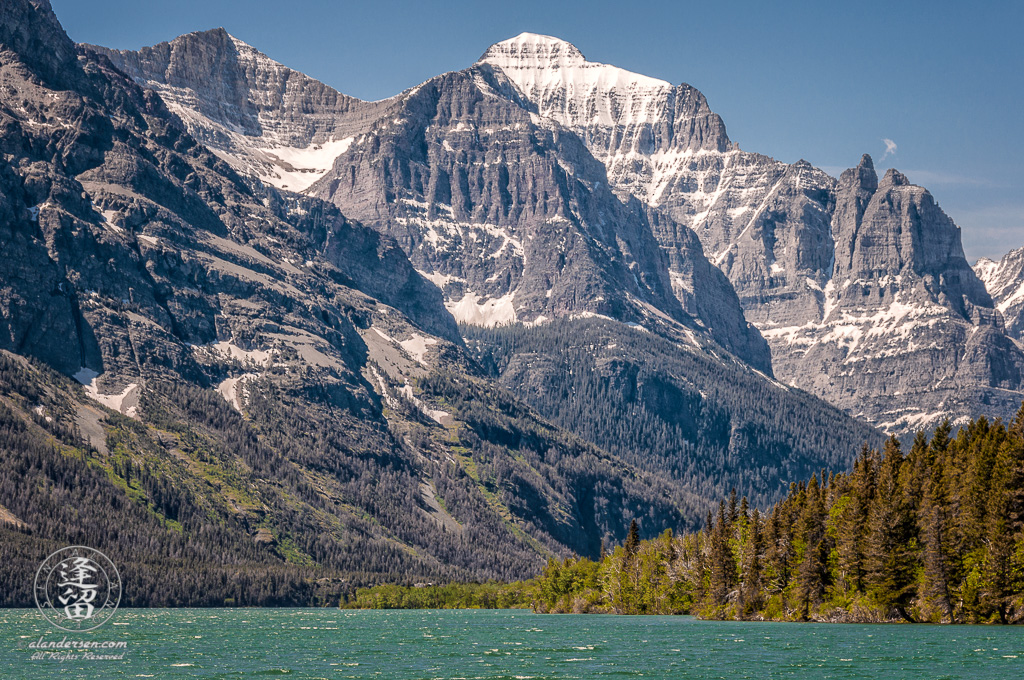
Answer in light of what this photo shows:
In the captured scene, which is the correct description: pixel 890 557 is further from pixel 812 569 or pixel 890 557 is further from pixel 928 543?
pixel 812 569

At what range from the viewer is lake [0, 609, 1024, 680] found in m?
117

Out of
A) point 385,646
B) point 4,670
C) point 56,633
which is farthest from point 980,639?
point 56,633

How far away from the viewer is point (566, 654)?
5605 inches

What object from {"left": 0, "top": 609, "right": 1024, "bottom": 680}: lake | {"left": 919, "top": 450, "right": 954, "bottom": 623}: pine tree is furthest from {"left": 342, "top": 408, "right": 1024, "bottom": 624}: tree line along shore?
{"left": 0, "top": 609, "right": 1024, "bottom": 680}: lake

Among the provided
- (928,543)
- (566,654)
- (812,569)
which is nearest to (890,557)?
(928,543)

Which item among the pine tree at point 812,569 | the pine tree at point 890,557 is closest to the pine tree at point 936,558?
the pine tree at point 890,557

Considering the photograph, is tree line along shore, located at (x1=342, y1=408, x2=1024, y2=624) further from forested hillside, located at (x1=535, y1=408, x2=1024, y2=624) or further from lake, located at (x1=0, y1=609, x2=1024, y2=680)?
lake, located at (x1=0, y1=609, x2=1024, y2=680)

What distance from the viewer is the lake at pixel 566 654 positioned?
117m

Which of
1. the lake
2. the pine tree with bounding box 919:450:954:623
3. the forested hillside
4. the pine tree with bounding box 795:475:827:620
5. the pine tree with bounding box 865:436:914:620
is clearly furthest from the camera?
the pine tree with bounding box 795:475:827:620

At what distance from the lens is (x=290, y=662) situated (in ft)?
441

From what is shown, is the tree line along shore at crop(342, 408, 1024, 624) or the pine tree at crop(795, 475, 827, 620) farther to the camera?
the pine tree at crop(795, 475, 827, 620)

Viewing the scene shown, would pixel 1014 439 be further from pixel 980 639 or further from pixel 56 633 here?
pixel 56 633

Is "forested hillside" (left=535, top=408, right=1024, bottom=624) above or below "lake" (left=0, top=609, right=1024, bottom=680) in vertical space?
above

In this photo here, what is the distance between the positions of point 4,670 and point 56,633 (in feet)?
185
